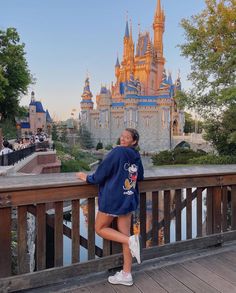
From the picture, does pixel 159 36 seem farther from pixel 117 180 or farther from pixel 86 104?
pixel 117 180

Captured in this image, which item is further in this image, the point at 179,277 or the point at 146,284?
the point at 179,277

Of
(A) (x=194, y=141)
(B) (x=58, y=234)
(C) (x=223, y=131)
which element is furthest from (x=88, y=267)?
(A) (x=194, y=141)

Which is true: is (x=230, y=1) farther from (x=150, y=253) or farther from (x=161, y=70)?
(x=161, y=70)

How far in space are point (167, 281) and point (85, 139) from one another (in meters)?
76.9

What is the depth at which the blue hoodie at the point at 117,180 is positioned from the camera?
2.65 meters

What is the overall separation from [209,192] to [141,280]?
1414 mm

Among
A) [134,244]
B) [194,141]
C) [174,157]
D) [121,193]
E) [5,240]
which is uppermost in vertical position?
[121,193]

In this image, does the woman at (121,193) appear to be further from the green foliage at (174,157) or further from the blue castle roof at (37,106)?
the blue castle roof at (37,106)

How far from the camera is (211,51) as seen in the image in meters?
19.1

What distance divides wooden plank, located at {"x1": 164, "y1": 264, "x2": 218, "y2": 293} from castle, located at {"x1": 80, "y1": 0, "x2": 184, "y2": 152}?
237ft

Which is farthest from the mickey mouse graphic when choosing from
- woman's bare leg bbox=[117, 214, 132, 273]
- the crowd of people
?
the crowd of people

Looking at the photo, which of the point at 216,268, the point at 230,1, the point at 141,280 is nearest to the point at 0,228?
the point at 141,280

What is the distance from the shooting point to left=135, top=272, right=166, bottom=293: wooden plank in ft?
8.91

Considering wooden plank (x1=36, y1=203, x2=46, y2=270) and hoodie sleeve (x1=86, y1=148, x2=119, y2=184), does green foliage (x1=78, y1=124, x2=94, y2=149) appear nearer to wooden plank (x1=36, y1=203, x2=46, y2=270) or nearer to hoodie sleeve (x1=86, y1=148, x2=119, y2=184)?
wooden plank (x1=36, y1=203, x2=46, y2=270)
